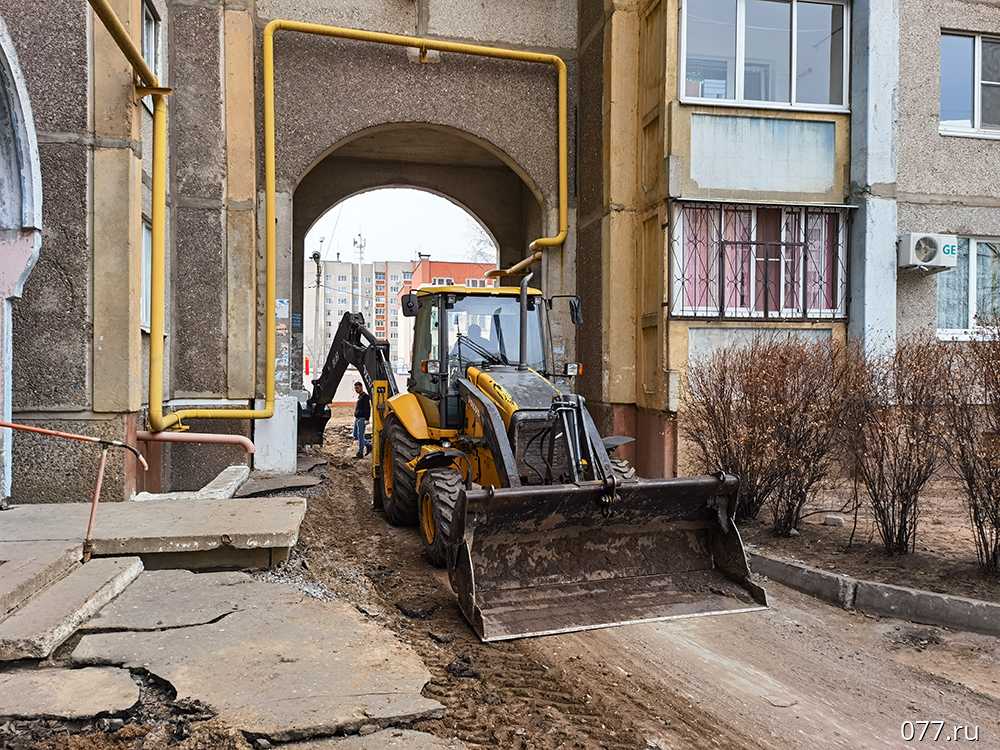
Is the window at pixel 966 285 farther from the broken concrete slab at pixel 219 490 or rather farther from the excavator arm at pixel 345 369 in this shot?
the broken concrete slab at pixel 219 490

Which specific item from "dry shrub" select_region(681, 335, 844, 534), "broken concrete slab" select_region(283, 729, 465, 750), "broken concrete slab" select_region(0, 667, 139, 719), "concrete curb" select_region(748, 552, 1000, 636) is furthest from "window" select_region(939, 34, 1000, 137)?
"broken concrete slab" select_region(0, 667, 139, 719)

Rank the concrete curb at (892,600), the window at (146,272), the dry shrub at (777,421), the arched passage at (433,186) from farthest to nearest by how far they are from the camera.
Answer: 1. the arched passage at (433,186)
2. the window at (146,272)
3. the dry shrub at (777,421)
4. the concrete curb at (892,600)

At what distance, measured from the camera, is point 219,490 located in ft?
28.2

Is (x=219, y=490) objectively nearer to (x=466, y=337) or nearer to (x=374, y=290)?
(x=466, y=337)

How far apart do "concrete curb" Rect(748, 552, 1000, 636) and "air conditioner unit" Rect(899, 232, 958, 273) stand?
6298 mm

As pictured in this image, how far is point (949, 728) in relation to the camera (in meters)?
3.83

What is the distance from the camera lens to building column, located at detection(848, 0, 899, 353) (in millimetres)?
10836

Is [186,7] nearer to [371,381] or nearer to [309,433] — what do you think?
[371,381]

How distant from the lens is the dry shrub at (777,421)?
7023 mm

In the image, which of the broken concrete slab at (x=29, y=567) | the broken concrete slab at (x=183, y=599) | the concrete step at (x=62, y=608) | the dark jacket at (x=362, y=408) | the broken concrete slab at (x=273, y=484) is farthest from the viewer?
the dark jacket at (x=362, y=408)

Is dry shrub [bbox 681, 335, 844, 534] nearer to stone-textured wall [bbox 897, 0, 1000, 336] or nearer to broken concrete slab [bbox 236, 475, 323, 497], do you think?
stone-textured wall [bbox 897, 0, 1000, 336]

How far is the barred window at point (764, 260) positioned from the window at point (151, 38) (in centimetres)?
704

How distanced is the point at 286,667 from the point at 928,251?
10311mm

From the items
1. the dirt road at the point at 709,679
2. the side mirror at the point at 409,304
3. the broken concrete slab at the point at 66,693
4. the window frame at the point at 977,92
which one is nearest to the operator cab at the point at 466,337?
the side mirror at the point at 409,304
